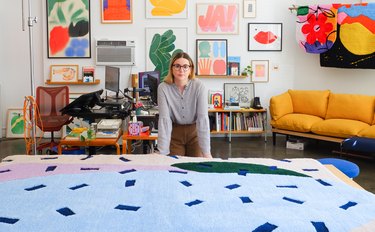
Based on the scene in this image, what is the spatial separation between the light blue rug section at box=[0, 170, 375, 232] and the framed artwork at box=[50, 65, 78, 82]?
505cm

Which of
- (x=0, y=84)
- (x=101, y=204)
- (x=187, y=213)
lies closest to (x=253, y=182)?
(x=187, y=213)

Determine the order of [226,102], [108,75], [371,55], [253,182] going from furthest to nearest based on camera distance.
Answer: [226,102] < [371,55] < [108,75] < [253,182]

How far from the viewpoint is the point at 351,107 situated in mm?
→ 6258

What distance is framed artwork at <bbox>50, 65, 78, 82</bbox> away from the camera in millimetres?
7004

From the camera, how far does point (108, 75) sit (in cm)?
564

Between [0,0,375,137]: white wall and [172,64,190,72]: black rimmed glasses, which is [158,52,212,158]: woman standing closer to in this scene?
[172,64,190,72]: black rimmed glasses

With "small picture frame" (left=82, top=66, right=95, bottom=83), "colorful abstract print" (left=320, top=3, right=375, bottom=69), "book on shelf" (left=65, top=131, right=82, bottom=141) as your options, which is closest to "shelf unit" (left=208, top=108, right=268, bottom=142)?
"colorful abstract print" (left=320, top=3, right=375, bottom=69)

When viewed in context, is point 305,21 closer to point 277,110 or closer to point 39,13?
point 277,110

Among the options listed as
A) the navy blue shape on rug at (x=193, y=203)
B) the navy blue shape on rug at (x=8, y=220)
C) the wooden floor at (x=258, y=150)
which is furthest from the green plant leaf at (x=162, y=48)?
the navy blue shape on rug at (x=8, y=220)

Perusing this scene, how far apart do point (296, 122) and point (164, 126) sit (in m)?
3.51

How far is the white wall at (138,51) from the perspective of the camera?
695 centimetres

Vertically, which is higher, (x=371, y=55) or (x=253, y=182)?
(x=371, y=55)

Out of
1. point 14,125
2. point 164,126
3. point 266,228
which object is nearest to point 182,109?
point 164,126

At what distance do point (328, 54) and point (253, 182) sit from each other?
16.3 ft
